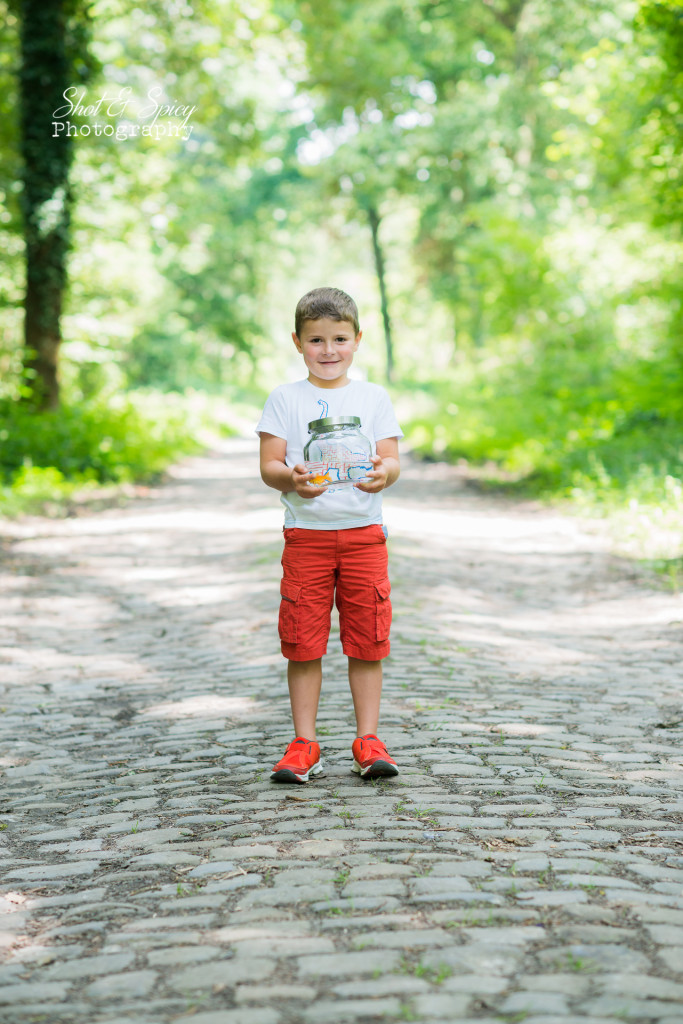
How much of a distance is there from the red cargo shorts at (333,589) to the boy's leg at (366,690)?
9cm

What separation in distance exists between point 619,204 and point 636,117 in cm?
885

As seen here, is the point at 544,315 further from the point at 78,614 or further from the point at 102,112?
the point at 78,614

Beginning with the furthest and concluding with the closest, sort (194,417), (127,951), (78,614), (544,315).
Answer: (194,417)
(544,315)
(78,614)
(127,951)

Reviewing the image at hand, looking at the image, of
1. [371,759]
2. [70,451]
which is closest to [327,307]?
[371,759]

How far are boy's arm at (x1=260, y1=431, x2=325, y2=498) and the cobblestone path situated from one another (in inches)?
48.5

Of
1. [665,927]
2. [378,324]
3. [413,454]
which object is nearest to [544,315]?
[413,454]

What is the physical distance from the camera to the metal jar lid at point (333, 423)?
391 cm

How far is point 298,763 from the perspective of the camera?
167 inches

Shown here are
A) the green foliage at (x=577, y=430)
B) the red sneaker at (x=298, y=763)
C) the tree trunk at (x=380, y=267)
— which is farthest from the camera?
the tree trunk at (x=380, y=267)

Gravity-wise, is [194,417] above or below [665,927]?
above

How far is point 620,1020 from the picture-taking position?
2355 mm

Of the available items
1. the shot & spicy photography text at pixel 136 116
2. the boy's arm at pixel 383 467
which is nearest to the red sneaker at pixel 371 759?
the boy's arm at pixel 383 467

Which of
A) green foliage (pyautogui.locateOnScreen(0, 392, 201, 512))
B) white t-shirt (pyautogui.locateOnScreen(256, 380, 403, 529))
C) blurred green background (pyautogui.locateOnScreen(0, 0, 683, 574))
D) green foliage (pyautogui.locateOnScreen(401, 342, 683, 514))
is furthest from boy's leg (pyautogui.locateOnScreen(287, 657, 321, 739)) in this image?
green foliage (pyautogui.locateOnScreen(0, 392, 201, 512))

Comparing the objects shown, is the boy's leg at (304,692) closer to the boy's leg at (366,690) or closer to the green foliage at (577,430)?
the boy's leg at (366,690)
